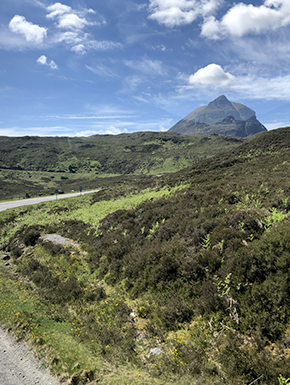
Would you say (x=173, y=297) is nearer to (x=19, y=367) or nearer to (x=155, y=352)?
(x=155, y=352)

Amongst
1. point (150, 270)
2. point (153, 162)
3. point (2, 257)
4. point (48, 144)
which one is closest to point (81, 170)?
point (153, 162)

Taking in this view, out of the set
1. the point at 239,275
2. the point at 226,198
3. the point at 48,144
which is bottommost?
the point at 239,275

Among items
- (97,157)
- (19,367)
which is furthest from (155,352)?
(97,157)

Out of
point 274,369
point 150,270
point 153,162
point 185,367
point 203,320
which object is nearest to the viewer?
point 274,369

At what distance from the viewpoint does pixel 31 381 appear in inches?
218

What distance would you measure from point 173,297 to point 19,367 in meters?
5.18

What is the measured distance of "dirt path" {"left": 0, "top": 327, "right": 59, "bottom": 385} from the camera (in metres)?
5.55

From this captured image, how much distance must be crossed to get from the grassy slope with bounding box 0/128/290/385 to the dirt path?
0.34 metres

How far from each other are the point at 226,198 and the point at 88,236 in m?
10.4

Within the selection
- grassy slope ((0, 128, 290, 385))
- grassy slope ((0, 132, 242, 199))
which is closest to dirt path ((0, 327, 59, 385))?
grassy slope ((0, 128, 290, 385))

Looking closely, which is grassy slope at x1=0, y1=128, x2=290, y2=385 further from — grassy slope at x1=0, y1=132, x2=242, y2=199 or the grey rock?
grassy slope at x1=0, y1=132, x2=242, y2=199

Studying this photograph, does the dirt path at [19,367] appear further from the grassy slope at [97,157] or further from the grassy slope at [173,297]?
the grassy slope at [97,157]

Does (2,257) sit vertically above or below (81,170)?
below

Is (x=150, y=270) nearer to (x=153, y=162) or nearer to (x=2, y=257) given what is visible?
(x=2, y=257)
